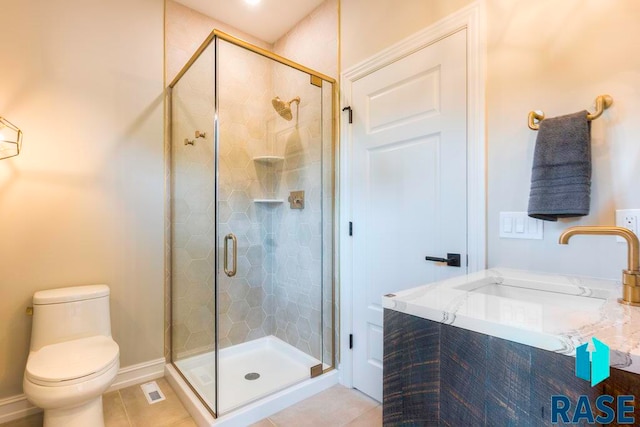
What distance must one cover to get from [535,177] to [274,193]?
199 centimetres

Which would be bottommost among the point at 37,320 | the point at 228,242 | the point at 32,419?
the point at 32,419

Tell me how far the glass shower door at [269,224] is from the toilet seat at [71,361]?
755 mm

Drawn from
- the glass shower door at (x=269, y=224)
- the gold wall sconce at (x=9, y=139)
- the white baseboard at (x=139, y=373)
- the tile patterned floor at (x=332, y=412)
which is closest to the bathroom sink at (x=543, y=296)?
the tile patterned floor at (x=332, y=412)

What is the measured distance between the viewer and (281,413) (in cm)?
192

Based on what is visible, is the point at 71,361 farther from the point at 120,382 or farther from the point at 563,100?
the point at 563,100

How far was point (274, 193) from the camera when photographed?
9.20ft

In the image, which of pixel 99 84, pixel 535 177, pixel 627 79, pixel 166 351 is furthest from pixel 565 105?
pixel 166 351

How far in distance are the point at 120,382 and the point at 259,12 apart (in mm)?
3017

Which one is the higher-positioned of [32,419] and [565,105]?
[565,105]

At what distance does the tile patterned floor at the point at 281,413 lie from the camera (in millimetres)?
1832

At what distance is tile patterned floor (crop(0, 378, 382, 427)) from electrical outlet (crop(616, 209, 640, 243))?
1549 mm

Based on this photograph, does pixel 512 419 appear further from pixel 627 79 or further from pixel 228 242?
pixel 228 242

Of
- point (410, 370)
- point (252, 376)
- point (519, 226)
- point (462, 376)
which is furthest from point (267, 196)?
point (462, 376)

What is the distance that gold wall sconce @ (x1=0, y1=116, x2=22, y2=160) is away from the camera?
181cm
